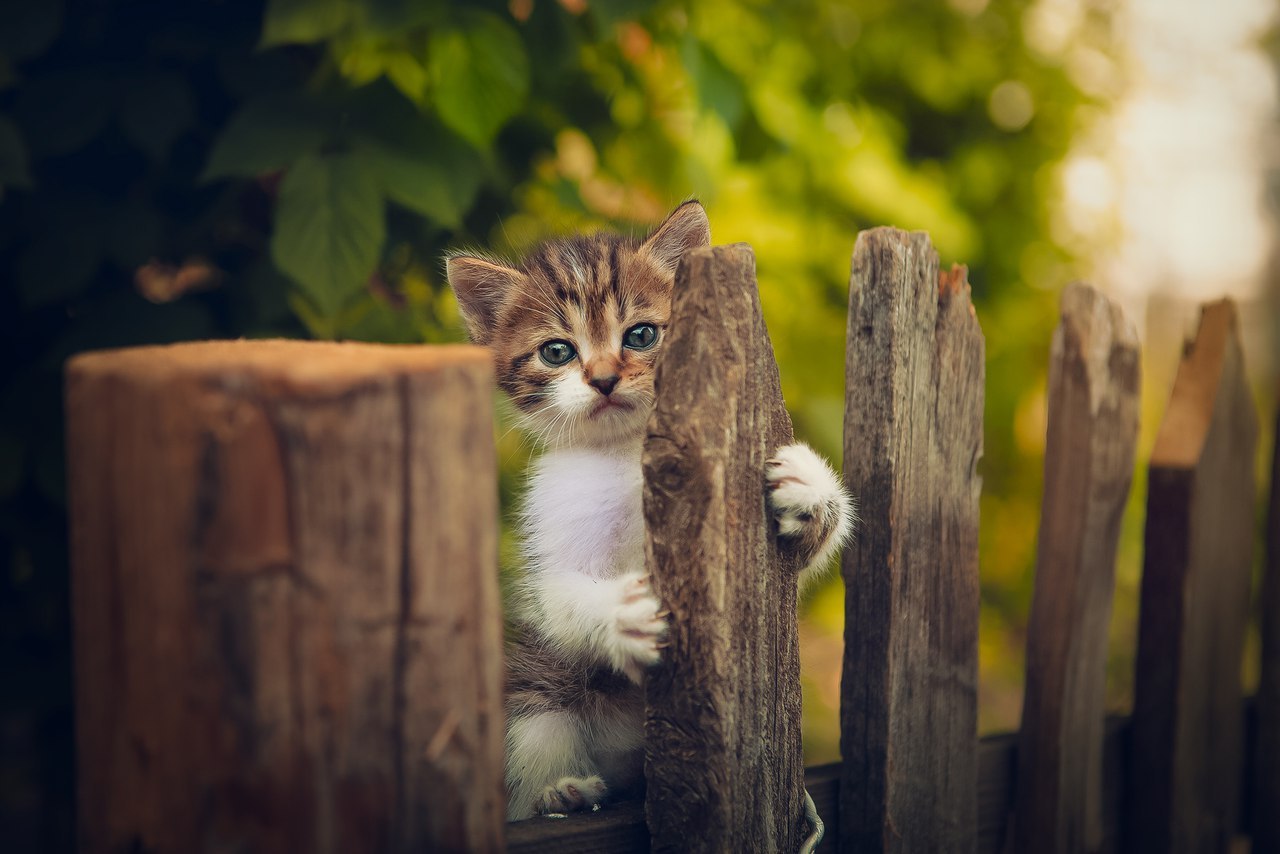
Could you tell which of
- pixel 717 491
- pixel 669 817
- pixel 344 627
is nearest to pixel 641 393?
pixel 717 491

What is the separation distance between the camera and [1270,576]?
2.02 meters

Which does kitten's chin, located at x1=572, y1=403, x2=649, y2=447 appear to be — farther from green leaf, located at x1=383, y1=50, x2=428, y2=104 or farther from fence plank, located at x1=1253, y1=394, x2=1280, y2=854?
fence plank, located at x1=1253, y1=394, x2=1280, y2=854

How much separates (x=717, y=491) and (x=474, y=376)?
0.39 meters

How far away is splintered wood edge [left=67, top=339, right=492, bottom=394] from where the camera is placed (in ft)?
3.04

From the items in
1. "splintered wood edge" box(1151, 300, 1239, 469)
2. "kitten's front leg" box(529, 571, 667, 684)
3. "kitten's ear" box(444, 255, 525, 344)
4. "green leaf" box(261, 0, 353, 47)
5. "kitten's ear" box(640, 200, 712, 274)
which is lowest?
"kitten's front leg" box(529, 571, 667, 684)

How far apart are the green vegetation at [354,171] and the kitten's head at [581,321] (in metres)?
0.20

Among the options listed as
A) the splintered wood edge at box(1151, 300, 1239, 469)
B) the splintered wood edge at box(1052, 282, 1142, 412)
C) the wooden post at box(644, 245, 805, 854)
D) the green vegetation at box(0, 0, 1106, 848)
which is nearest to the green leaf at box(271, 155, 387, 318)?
the green vegetation at box(0, 0, 1106, 848)

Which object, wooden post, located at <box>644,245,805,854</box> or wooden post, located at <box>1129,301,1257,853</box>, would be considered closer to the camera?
wooden post, located at <box>644,245,805,854</box>

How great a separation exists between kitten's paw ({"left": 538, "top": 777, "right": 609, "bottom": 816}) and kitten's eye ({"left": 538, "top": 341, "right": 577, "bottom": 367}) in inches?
31.4

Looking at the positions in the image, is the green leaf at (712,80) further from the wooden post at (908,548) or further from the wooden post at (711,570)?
the wooden post at (711,570)

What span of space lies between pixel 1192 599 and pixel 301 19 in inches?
74.9

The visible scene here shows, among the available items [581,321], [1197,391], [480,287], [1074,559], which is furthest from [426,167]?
[1197,391]

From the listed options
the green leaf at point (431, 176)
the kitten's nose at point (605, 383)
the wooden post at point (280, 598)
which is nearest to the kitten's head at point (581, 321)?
the kitten's nose at point (605, 383)

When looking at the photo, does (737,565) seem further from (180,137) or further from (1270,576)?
(180,137)
